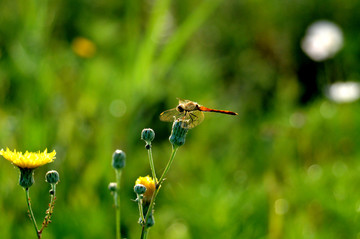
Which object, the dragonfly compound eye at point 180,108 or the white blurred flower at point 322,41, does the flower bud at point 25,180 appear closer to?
the dragonfly compound eye at point 180,108

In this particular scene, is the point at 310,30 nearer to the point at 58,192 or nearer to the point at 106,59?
the point at 106,59

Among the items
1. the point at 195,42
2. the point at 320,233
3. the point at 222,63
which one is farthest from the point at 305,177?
the point at 195,42

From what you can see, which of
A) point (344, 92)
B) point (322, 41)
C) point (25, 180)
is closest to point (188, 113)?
point (25, 180)

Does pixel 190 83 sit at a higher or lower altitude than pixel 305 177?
higher

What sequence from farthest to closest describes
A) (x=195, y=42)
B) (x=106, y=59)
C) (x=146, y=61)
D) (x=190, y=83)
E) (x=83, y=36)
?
(x=195, y=42) → (x=83, y=36) → (x=106, y=59) → (x=190, y=83) → (x=146, y=61)

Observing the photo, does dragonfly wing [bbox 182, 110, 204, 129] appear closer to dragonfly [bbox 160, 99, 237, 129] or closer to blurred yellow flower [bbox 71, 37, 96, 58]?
dragonfly [bbox 160, 99, 237, 129]

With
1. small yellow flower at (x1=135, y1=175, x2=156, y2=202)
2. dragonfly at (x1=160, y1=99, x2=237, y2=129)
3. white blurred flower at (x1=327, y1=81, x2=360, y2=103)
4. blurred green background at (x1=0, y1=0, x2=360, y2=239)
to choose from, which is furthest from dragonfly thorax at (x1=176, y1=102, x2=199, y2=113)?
white blurred flower at (x1=327, y1=81, x2=360, y2=103)
